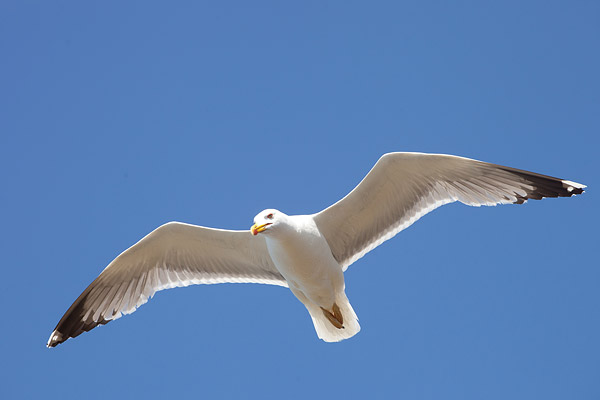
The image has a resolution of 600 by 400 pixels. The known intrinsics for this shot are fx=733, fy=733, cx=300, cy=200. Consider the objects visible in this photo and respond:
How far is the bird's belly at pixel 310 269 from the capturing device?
6930 millimetres

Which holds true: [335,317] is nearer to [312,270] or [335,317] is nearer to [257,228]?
[312,270]

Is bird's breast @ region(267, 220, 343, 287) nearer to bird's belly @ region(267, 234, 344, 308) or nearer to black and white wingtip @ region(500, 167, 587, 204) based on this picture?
bird's belly @ region(267, 234, 344, 308)

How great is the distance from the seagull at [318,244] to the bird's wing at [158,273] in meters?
0.01

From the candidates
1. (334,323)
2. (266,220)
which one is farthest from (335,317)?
(266,220)

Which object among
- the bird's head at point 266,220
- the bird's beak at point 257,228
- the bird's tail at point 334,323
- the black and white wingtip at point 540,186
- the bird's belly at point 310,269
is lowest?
the bird's tail at point 334,323

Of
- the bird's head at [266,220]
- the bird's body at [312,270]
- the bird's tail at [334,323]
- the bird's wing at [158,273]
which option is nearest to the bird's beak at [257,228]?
the bird's head at [266,220]

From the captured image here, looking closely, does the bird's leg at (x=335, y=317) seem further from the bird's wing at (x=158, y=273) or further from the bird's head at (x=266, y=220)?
the bird's head at (x=266, y=220)

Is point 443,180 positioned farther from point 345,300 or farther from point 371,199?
point 345,300

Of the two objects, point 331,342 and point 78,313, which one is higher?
point 78,313

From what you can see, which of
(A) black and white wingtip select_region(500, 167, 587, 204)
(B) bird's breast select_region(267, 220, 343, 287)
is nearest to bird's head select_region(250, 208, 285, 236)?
(B) bird's breast select_region(267, 220, 343, 287)

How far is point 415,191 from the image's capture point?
24.6ft

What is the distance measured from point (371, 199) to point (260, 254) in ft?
4.32

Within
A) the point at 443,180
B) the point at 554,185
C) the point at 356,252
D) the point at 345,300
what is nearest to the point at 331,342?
the point at 345,300

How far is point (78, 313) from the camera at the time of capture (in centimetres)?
805
